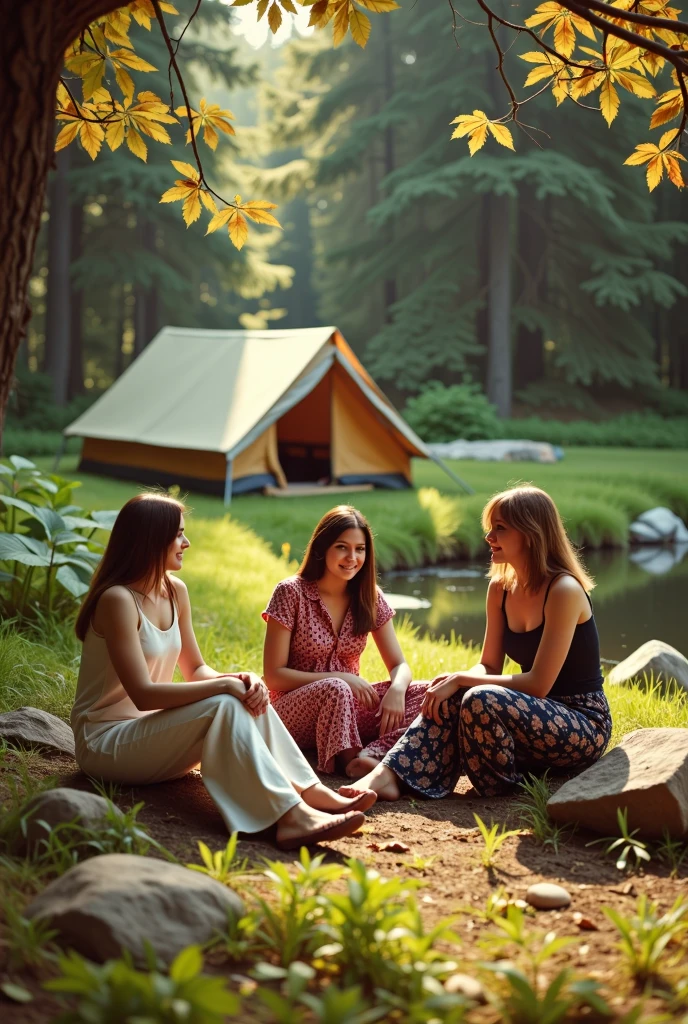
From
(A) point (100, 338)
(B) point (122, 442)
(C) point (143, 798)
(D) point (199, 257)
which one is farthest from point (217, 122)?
(A) point (100, 338)

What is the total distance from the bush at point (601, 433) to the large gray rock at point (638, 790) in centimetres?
1458

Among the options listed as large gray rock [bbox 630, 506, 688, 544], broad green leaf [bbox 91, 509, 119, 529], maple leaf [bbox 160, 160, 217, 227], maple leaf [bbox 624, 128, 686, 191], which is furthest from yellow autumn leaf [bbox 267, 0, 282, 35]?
large gray rock [bbox 630, 506, 688, 544]

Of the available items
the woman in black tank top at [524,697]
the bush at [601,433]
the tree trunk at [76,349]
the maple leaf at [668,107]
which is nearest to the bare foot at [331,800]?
the woman in black tank top at [524,697]

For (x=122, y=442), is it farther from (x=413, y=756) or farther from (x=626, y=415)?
(x=626, y=415)

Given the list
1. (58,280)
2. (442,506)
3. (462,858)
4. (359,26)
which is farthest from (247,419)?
(58,280)

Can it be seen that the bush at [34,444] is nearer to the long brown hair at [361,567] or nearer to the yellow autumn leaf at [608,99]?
the long brown hair at [361,567]

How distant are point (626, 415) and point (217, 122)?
18424 mm

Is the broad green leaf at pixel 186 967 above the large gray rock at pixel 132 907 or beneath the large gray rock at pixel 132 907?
above

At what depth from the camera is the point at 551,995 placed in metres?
1.56

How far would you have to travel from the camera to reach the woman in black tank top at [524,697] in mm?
3002

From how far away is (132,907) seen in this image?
5.81 feet

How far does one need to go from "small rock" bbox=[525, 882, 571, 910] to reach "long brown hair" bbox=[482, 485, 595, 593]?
1071 mm

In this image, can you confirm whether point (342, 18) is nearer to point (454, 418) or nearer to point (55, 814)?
point (55, 814)

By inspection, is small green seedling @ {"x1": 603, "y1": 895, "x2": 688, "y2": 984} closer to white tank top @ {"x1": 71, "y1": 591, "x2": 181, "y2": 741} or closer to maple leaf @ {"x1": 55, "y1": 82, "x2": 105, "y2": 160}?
white tank top @ {"x1": 71, "y1": 591, "x2": 181, "y2": 741}
